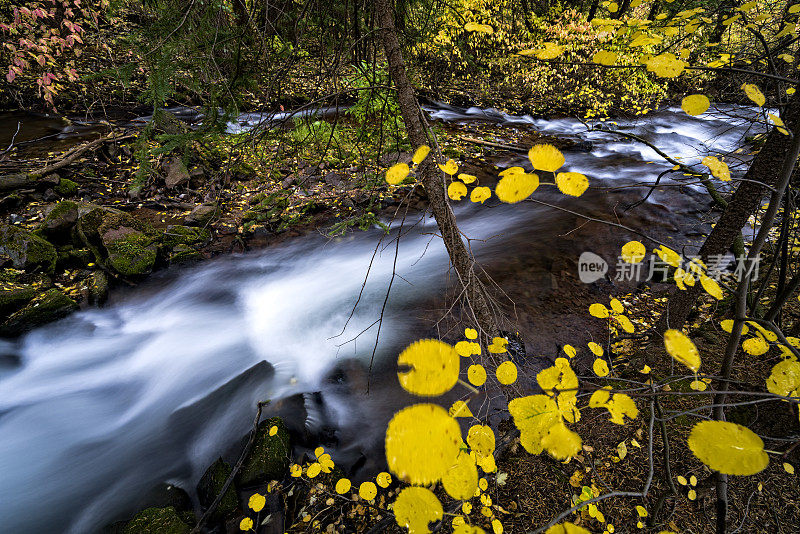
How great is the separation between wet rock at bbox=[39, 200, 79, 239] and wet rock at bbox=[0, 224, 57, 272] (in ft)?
0.65

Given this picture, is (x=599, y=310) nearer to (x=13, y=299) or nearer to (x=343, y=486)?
(x=343, y=486)

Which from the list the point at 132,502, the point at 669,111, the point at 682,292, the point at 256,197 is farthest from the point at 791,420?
the point at 669,111

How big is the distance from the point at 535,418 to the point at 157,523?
9.24ft

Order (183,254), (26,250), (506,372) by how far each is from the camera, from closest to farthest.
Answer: (506,372) < (26,250) < (183,254)

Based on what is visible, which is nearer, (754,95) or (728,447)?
(728,447)

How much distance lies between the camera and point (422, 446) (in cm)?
88

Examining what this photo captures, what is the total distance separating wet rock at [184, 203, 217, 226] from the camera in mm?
5449

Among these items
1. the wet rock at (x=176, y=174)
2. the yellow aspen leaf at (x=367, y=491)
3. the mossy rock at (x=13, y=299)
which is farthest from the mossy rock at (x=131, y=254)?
the yellow aspen leaf at (x=367, y=491)

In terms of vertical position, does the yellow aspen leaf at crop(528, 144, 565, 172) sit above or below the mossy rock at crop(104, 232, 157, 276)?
above

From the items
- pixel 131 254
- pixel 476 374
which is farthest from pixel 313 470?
pixel 131 254

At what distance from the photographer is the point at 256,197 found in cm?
600

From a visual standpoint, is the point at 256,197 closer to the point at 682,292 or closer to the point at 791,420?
the point at 682,292

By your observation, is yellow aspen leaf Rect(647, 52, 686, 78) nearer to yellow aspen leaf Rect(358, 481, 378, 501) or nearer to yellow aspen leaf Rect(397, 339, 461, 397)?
yellow aspen leaf Rect(397, 339, 461, 397)

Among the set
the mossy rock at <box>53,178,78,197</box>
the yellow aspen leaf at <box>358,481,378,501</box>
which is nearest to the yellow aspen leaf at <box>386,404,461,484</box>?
the yellow aspen leaf at <box>358,481,378,501</box>
